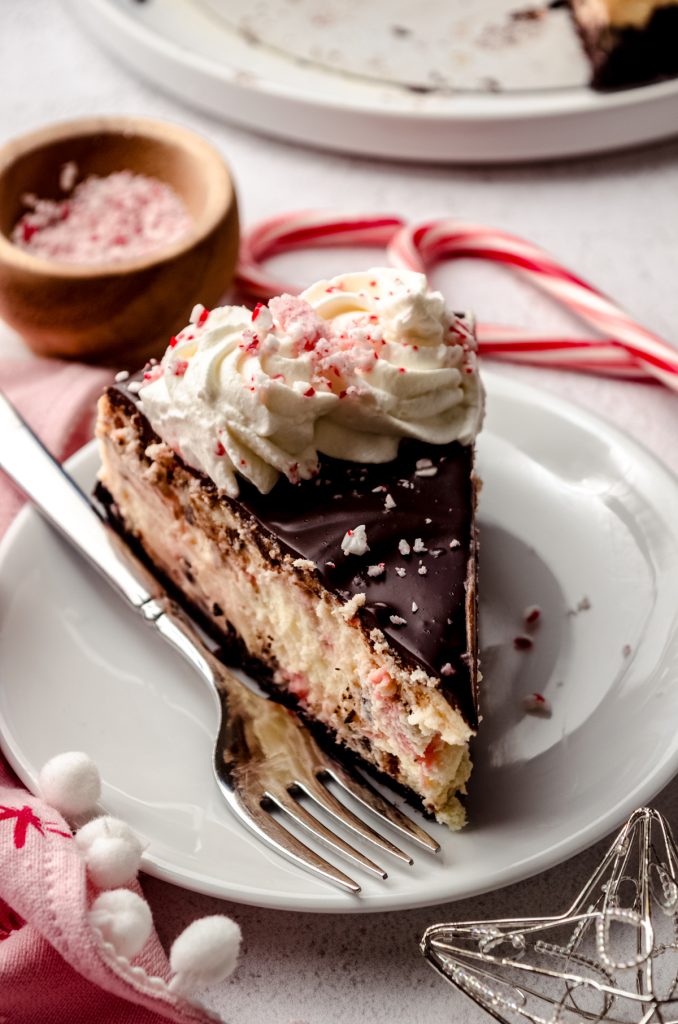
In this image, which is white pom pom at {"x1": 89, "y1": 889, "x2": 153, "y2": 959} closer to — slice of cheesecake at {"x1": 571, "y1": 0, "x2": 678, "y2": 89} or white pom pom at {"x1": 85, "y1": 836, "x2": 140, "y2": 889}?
white pom pom at {"x1": 85, "y1": 836, "x2": 140, "y2": 889}

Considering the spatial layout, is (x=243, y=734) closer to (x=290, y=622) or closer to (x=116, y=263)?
(x=290, y=622)

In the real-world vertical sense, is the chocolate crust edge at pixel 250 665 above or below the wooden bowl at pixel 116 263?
below

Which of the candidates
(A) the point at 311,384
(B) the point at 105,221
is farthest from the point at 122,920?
(B) the point at 105,221

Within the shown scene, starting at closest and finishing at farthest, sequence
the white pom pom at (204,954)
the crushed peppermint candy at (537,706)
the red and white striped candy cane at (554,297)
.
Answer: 1. the white pom pom at (204,954)
2. the crushed peppermint candy at (537,706)
3. the red and white striped candy cane at (554,297)

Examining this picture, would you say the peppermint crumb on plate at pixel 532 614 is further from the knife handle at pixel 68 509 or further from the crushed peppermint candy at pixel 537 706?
the knife handle at pixel 68 509

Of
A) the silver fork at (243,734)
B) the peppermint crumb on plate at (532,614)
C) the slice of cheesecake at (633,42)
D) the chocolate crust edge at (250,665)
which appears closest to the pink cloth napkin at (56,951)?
the silver fork at (243,734)

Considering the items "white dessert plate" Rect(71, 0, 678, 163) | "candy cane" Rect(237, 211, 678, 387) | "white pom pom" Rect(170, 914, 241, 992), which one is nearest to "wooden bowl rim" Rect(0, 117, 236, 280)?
"candy cane" Rect(237, 211, 678, 387)
